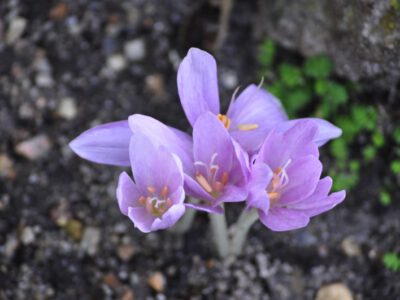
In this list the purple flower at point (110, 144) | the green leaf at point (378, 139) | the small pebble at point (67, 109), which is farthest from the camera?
the small pebble at point (67, 109)

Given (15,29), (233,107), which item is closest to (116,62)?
(15,29)

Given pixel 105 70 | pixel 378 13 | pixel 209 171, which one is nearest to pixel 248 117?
pixel 209 171

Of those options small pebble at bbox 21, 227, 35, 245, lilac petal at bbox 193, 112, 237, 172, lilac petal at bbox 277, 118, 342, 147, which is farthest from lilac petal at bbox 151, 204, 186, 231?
small pebble at bbox 21, 227, 35, 245

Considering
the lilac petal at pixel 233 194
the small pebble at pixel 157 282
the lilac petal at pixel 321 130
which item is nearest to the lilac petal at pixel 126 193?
the lilac petal at pixel 233 194

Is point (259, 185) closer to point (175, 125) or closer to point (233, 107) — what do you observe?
point (233, 107)

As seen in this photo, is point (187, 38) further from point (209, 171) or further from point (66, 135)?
point (209, 171)

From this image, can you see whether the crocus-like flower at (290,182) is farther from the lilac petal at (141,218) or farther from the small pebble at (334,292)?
the small pebble at (334,292)
